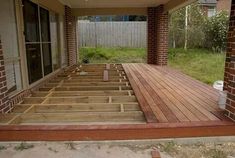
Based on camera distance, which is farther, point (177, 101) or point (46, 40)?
point (46, 40)

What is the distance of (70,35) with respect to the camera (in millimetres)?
8961

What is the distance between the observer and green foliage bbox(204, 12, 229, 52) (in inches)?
502

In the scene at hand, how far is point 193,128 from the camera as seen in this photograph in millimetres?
2680

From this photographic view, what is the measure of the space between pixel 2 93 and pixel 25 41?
1460mm

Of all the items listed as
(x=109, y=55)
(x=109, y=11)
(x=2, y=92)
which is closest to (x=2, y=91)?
(x=2, y=92)

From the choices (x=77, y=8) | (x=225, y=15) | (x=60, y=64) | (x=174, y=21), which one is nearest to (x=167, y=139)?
(x=60, y=64)

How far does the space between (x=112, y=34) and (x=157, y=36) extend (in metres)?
5.17

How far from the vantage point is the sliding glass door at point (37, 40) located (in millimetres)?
4539

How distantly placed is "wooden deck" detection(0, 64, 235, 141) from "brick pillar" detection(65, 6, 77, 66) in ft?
14.2

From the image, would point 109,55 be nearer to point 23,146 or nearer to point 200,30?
point 200,30

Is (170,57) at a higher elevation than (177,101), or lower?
higher

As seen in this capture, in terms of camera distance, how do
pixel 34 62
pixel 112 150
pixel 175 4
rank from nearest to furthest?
pixel 112 150 → pixel 34 62 → pixel 175 4

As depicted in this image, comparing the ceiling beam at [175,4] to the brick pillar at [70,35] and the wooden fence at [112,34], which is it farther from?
the wooden fence at [112,34]

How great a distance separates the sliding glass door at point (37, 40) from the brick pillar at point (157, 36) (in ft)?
13.3
